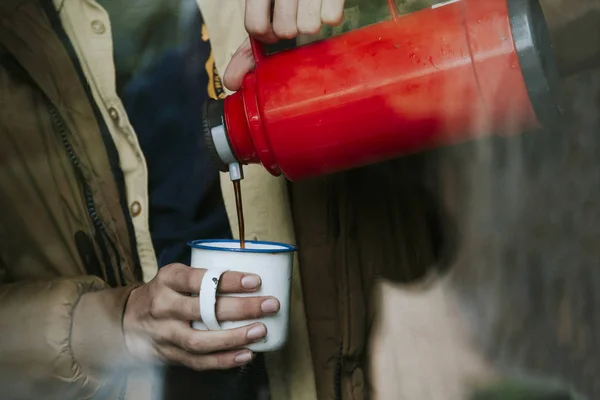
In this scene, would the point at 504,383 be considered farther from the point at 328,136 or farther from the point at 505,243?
the point at 328,136

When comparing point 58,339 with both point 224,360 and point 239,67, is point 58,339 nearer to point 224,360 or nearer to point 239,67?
point 224,360

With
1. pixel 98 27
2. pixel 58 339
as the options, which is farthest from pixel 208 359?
pixel 98 27

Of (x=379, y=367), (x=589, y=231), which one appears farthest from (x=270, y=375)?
(x=589, y=231)

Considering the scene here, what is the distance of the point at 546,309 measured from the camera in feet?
1.57

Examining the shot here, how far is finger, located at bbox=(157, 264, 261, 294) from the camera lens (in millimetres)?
471

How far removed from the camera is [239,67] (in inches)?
21.0

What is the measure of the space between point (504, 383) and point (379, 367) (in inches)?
6.1

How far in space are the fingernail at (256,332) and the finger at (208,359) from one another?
0.02 meters

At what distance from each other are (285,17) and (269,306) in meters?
0.25

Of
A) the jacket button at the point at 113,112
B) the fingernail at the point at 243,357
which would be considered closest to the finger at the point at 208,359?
the fingernail at the point at 243,357

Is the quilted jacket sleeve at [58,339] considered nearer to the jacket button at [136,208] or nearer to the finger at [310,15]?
the jacket button at [136,208]

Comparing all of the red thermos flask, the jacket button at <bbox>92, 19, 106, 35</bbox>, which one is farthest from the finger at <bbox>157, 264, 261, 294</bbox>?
the jacket button at <bbox>92, 19, 106, 35</bbox>

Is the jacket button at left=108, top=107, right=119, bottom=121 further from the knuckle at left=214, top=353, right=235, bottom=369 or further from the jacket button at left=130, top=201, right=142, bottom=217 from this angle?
the knuckle at left=214, top=353, right=235, bottom=369

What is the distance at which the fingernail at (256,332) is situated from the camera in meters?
0.49
